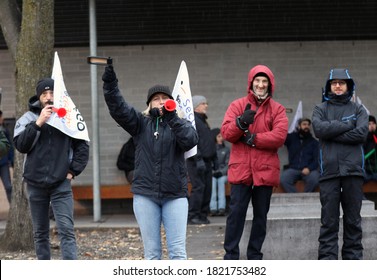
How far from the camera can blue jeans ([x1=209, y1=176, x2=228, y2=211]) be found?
1260 cm

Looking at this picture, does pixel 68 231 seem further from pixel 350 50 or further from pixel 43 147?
pixel 350 50

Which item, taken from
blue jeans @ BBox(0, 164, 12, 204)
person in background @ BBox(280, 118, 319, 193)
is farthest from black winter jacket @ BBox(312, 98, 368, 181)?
blue jeans @ BBox(0, 164, 12, 204)

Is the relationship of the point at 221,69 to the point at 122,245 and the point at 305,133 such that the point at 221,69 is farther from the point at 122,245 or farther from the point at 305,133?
the point at 122,245

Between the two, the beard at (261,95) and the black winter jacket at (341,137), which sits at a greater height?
the beard at (261,95)

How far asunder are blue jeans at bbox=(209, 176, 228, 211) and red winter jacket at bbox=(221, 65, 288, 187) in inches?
186

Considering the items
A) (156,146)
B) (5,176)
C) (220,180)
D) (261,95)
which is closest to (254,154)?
(261,95)

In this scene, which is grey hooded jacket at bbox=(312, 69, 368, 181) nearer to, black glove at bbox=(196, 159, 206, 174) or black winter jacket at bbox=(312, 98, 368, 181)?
black winter jacket at bbox=(312, 98, 368, 181)

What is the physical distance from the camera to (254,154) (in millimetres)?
7727

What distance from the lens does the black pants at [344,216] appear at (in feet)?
25.1

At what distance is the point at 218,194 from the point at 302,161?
143 cm

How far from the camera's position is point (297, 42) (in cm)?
1329

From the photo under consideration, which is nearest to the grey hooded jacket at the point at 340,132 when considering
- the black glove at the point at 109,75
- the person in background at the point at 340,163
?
the person in background at the point at 340,163

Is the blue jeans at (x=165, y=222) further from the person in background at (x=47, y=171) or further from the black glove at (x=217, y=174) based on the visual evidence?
the black glove at (x=217, y=174)

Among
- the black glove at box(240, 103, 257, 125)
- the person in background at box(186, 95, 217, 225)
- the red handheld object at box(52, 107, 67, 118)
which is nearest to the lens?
the red handheld object at box(52, 107, 67, 118)
